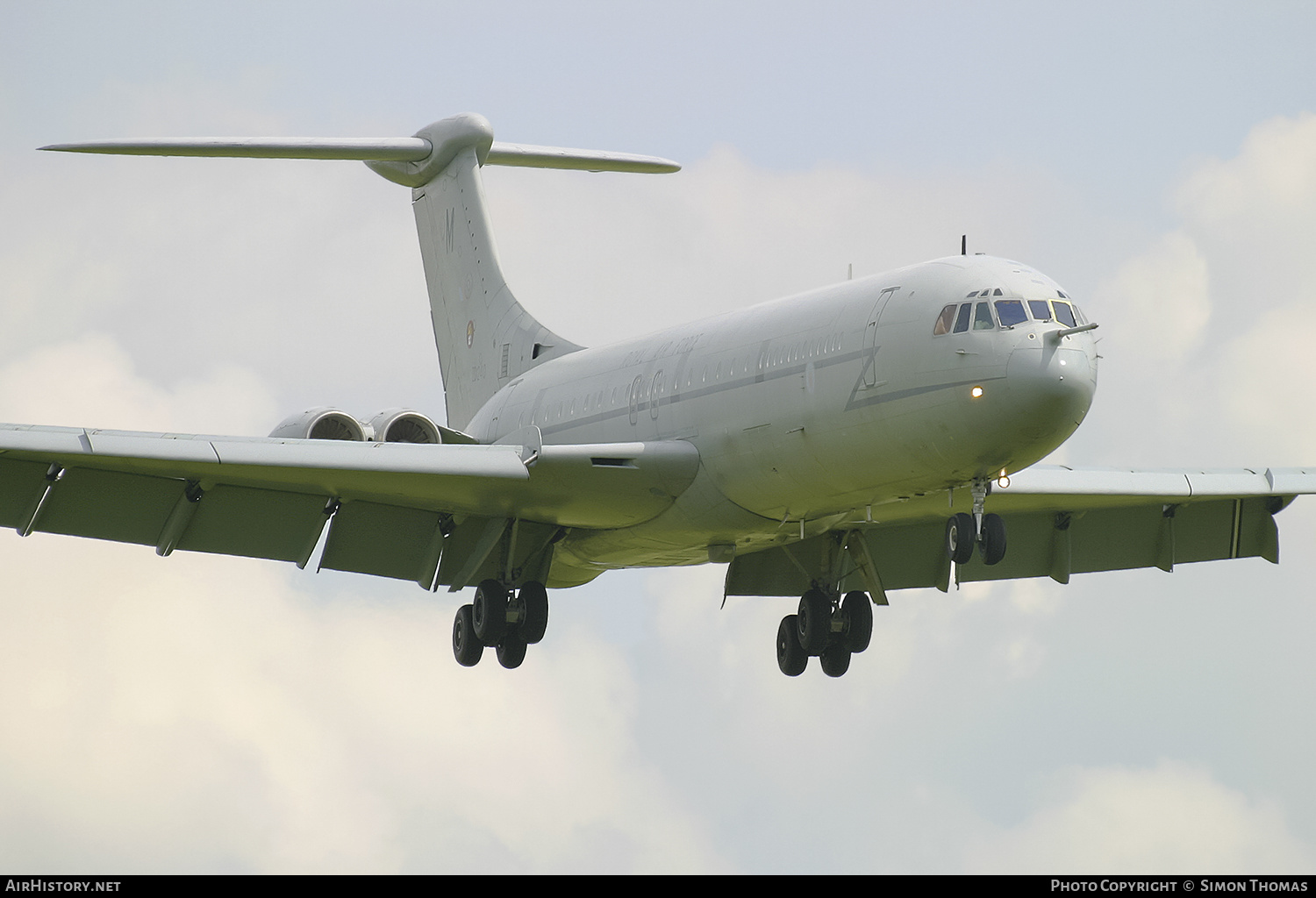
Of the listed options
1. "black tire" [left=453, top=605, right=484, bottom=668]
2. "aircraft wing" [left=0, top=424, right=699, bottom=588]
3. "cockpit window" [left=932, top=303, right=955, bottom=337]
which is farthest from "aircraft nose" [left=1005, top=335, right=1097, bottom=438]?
"black tire" [left=453, top=605, right=484, bottom=668]

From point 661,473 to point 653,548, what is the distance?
2563 mm

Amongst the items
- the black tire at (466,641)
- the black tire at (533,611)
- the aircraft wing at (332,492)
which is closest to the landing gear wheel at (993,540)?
the aircraft wing at (332,492)

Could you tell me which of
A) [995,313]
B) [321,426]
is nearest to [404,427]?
[321,426]

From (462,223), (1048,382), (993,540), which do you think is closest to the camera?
(1048,382)

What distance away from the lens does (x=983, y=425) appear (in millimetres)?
19234

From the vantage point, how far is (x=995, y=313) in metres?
19.5

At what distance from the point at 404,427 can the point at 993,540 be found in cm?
942

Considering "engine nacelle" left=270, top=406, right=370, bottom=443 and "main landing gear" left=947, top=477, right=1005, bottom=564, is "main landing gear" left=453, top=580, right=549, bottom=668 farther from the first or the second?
"main landing gear" left=947, top=477, right=1005, bottom=564

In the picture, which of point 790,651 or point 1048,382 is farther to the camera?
point 790,651

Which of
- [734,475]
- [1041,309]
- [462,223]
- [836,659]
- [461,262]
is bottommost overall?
[836,659]

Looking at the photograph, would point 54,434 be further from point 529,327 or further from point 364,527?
point 529,327

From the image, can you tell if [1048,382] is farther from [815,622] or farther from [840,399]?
[815,622]

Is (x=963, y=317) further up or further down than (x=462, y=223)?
further down

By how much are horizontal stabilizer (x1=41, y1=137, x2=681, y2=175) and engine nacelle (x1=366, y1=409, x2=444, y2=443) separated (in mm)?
6836
